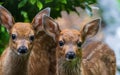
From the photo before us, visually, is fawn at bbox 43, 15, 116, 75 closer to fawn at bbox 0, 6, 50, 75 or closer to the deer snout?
the deer snout

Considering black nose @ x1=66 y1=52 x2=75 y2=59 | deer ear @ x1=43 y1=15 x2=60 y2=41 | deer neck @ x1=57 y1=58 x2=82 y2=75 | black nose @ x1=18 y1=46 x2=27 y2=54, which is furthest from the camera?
deer ear @ x1=43 y1=15 x2=60 y2=41

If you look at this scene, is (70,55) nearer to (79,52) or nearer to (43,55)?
(79,52)

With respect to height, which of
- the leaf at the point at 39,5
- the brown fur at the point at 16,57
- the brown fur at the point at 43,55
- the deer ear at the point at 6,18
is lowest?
the brown fur at the point at 43,55

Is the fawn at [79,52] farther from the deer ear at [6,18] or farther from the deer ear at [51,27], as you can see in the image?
the deer ear at [6,18]

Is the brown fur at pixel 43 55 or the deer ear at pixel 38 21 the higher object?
the deer ear at pixel 38 21

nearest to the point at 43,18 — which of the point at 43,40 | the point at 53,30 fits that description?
the point at 53,30

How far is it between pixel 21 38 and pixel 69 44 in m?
0.79

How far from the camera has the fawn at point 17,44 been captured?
13.0 m

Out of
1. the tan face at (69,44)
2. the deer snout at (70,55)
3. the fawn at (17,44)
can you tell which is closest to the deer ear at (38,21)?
the fawn at (17,44)

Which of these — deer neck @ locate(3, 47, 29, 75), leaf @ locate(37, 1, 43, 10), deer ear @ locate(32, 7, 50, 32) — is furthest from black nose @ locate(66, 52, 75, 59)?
leaf @ locate(37, 1, 43, 10)

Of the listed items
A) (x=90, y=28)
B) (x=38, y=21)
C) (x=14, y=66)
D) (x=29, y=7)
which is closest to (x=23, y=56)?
(x=14, y=66)

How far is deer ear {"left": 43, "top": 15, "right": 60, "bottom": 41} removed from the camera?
44.2 ft

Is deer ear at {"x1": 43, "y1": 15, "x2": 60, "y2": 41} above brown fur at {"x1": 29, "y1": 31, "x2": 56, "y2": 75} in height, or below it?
above

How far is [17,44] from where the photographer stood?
13.0 meters
